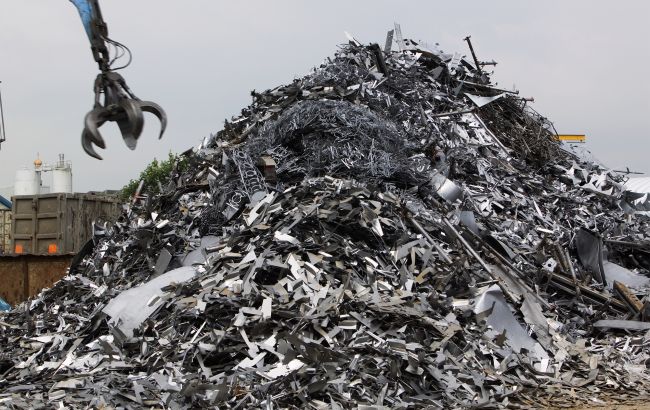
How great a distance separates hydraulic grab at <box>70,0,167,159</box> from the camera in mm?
5168

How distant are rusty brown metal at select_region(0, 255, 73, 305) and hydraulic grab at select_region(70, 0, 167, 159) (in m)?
7.07

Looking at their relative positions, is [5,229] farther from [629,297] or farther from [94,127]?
[629,297]

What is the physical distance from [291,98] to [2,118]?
4.25 m

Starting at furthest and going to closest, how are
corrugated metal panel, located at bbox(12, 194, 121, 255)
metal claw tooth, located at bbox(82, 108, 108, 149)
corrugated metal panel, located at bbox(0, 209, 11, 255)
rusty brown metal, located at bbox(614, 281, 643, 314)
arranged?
1. corrugated metal panel, located at bbox(0, 209, 11, 255)
2. corrugated metal panel, located at bbox(12, 194, 121, 255)
3. rusty brown metal, located at bbox(614, 281, 643, 314)
4. metal claw tooth, located at bbox(82, 108, 108, 149)

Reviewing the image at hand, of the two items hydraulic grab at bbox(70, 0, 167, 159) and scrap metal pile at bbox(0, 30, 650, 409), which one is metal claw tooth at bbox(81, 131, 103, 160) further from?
scrap metal pile at bbox(0, 30, 650, 409)

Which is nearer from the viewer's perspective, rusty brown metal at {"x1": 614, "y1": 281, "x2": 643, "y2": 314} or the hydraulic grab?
the hydraulic grab

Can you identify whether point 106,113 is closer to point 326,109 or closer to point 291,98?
point 326,109

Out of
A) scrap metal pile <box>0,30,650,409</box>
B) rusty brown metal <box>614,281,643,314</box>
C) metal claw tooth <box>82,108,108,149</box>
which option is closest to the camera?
metal claw tooth <box>82,108,108,149</box>

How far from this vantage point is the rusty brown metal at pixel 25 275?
38.6 feet

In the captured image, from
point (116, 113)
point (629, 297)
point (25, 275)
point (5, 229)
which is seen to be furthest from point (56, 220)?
point (629, 297)

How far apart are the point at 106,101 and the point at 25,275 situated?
740 centimetres

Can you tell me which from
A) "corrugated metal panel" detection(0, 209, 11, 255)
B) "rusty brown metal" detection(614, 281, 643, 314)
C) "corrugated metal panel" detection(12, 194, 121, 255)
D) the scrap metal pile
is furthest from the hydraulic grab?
"corrugated metal panel" detection(0, 209, 11, 255)

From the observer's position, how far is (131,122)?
17.2 ft

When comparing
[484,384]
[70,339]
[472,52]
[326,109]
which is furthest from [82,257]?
[472,52]
